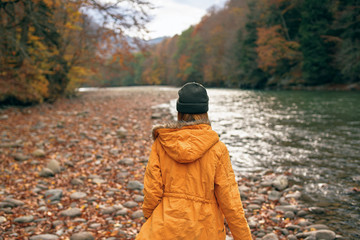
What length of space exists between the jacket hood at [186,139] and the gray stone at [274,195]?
3643 millimetres

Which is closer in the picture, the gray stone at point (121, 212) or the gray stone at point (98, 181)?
the gray stone at point (121, 212)

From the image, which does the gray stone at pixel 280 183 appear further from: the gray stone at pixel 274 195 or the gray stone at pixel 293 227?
the gray stone at pixel 293 227

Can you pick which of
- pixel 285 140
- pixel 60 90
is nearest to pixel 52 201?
pixel 285 140

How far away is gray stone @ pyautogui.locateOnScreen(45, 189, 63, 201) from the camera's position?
14.9ft

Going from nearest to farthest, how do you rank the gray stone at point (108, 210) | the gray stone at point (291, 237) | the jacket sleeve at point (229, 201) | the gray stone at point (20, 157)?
the jacket sleeve at point (229, 201), the gray stone at point (291, 237), the gray stone at point (108, 210), the gray stone at point (20, 157)

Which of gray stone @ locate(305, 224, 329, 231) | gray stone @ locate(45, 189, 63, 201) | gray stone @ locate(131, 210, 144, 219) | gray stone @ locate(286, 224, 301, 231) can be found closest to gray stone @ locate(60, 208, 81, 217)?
gray stone @ locate(45, 189, 63, 201)

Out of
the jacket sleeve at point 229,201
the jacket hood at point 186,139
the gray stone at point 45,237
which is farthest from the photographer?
the gray stone at point 45,237

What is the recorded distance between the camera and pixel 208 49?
6194cm

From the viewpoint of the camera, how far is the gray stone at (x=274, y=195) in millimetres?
5047

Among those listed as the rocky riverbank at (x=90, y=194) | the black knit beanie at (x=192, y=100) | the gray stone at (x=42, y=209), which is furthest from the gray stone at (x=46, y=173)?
the black knit beanie at (x=192, y=100)

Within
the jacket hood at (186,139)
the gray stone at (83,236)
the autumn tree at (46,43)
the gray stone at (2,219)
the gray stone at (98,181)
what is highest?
the autumn tree at (46,43)

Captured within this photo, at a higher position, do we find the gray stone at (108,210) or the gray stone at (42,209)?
the gray stone at (42,209)

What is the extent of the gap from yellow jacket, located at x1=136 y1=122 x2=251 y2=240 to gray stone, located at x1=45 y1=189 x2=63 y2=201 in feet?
10.4

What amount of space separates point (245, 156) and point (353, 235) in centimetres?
415
